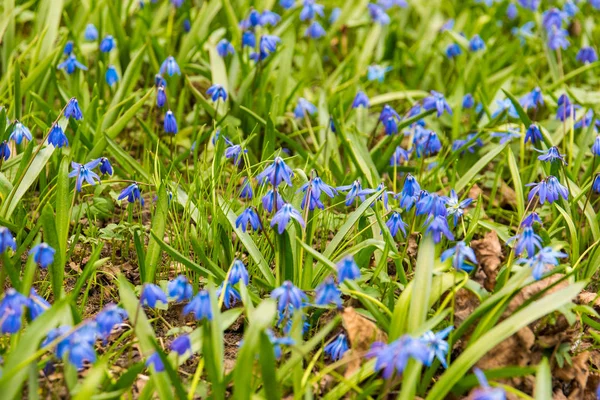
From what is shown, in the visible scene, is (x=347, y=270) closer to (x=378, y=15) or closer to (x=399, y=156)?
(x=399, y=156)

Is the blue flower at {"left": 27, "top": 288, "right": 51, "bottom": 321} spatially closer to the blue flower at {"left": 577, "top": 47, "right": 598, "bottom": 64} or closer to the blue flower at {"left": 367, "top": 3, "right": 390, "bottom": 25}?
the blue flower at {"left": 367, "top": 3, "right": 390, "bottom": 25}

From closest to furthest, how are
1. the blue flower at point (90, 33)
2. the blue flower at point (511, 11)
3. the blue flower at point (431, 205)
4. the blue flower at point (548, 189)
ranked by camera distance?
the blue flower at point (431, 205), the blue flower at point (548, 189), the blue flower at point (90, 33), the blue flower at point (511, 11)

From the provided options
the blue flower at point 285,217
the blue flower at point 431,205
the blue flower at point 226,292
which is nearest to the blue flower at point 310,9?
the blue flower at point 431,205

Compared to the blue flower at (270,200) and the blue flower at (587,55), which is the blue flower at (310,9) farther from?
the blue flower at (270,200)

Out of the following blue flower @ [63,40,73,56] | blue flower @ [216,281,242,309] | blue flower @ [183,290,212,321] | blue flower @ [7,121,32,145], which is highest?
blue flower @ [63,40,73,56]

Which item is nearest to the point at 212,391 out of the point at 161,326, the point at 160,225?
the point at 161,326

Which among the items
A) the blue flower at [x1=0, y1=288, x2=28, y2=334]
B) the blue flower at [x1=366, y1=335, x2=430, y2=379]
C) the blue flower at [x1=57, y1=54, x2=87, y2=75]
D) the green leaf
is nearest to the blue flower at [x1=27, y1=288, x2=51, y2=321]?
the blue flower at [x1=0, y1=288, x2=28, y2=334]
